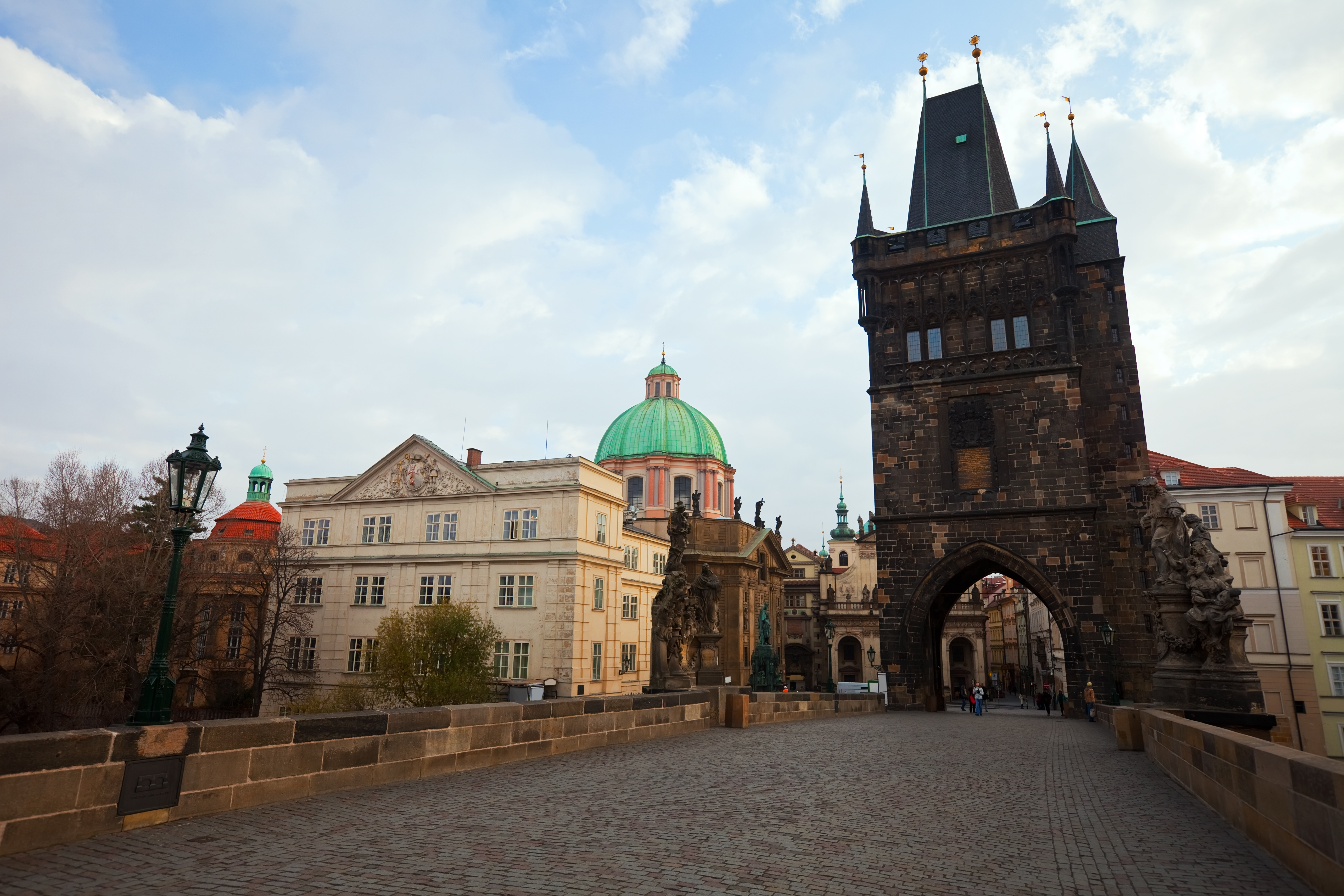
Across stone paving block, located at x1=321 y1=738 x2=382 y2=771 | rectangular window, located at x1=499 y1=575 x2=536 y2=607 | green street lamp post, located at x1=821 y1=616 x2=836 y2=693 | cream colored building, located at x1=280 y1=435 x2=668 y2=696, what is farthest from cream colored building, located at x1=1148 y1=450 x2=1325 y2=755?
stone paving block, located at x1=321 y1=738 x2=382 y2=771

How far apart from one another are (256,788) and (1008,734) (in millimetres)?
16019

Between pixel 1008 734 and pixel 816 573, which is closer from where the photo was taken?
pixel 1008 734

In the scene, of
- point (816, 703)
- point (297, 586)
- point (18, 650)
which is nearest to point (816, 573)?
point (297, 586)

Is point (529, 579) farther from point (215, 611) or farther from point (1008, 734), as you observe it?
point (1008, 734)

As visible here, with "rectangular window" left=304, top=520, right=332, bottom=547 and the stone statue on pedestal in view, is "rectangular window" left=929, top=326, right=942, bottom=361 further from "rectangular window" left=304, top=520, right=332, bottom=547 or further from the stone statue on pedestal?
"rectangular window" left=304, top=520, right=332, bottom=547

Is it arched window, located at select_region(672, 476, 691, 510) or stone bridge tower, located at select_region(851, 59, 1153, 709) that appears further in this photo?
arched window, located at select_region(672, 476, 691, 510)

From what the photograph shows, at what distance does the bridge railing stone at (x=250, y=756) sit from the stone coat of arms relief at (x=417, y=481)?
3144 cm

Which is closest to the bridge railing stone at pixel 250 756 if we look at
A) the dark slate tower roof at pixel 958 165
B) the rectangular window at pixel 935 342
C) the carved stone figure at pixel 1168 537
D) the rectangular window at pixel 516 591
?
the carved stone figure at pixel 1168 537

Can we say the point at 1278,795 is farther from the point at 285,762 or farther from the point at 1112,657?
the point at 1112,657

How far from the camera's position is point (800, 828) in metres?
6.58

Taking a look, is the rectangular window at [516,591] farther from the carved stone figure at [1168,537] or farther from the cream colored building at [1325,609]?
the cream colored building at [1325,609]

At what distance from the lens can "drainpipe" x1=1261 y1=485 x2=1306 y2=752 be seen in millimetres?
36562

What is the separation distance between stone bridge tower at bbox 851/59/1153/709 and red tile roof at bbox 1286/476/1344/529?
48.2 feet

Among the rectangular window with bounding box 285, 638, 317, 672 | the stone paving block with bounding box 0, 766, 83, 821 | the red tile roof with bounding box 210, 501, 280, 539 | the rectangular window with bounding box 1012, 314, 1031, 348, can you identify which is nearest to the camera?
the stone paving block with bounding box 0, 766, 83, 821
